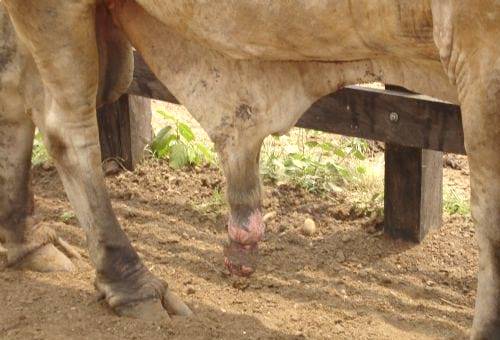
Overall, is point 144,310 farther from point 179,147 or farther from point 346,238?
point 179,147

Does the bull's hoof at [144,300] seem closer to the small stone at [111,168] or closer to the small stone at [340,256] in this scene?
the small stone at [340,256]

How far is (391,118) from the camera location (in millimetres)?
4227

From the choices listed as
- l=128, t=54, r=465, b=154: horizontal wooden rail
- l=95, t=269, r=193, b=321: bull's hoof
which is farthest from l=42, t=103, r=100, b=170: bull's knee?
l=128, t=54, r=465, b=154: horizontal wooden rail

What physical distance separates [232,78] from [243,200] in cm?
43

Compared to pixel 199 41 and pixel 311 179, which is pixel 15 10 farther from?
pixel 311 179

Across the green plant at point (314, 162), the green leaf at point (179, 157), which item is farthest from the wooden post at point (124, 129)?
the green plant at point (314, 162)

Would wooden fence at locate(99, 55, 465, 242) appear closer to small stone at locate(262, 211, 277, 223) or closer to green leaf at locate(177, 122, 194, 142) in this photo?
small stone at locate(262, 211, 277, 223)

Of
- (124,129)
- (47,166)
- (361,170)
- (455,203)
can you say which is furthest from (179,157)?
(455,203)

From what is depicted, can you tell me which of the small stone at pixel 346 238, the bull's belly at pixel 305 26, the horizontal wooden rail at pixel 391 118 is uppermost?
the bull's belly at pixel 305 26

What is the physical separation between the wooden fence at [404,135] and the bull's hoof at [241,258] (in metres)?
0.80

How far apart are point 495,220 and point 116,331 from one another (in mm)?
1398

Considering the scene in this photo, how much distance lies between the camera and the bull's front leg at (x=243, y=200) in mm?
3633

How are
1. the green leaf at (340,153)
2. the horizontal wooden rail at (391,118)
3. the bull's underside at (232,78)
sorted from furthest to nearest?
the green leaf at (340,153)
the horizontal wooden rail at (391,118)
the bull's underside at (232,78)

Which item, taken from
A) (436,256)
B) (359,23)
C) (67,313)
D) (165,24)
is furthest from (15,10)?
(436,256)
